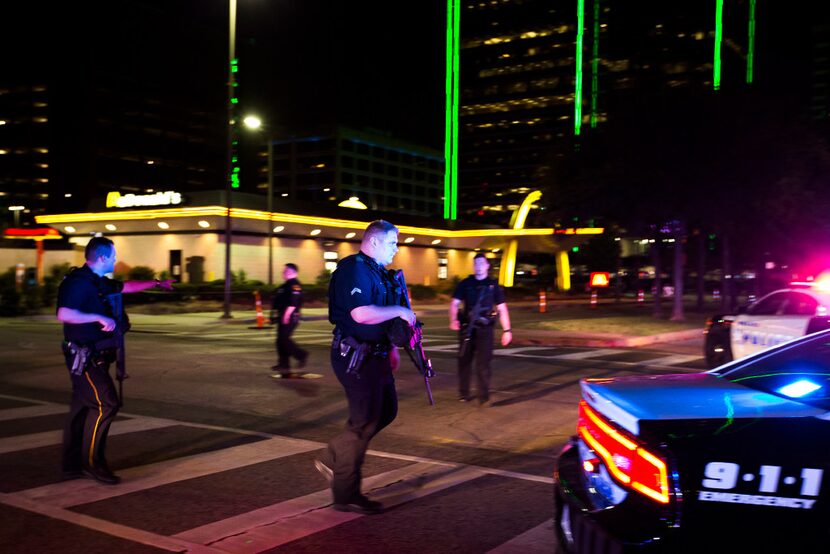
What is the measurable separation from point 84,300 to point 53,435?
2.71 m

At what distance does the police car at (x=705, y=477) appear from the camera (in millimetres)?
2619

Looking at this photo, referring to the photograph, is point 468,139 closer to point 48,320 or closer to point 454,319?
point 48,320

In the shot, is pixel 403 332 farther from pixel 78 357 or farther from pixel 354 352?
pixel 78 357

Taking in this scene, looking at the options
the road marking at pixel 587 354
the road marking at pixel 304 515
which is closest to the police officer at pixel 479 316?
the road marking at pixel 304 515

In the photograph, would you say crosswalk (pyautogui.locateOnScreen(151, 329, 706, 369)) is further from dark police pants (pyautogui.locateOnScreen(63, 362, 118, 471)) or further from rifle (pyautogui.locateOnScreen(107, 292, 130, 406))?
dark police pants (pyautogui.locateOnScreen(63, 362, 118, 471))

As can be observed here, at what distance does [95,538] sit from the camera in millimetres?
4723

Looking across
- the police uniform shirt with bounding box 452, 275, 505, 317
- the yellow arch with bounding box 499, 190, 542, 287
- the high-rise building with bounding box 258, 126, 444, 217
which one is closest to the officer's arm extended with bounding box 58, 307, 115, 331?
the police uniform shirt with bounding box 452, 275, 505, 317

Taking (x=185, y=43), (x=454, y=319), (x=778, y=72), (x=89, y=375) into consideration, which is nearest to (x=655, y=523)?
(x=89, y=375)

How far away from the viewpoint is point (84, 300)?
18.6 ft

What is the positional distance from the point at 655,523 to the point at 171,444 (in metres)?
5.72

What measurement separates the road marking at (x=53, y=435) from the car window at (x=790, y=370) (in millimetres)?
6039

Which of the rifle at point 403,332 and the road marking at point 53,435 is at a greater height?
the rifle at point 403,332

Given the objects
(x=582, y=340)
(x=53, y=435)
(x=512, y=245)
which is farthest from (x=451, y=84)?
(x=53, y=435)

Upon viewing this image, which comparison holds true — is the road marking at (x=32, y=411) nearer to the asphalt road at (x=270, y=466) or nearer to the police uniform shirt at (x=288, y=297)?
the asphalt road at (x=270, y=466)
